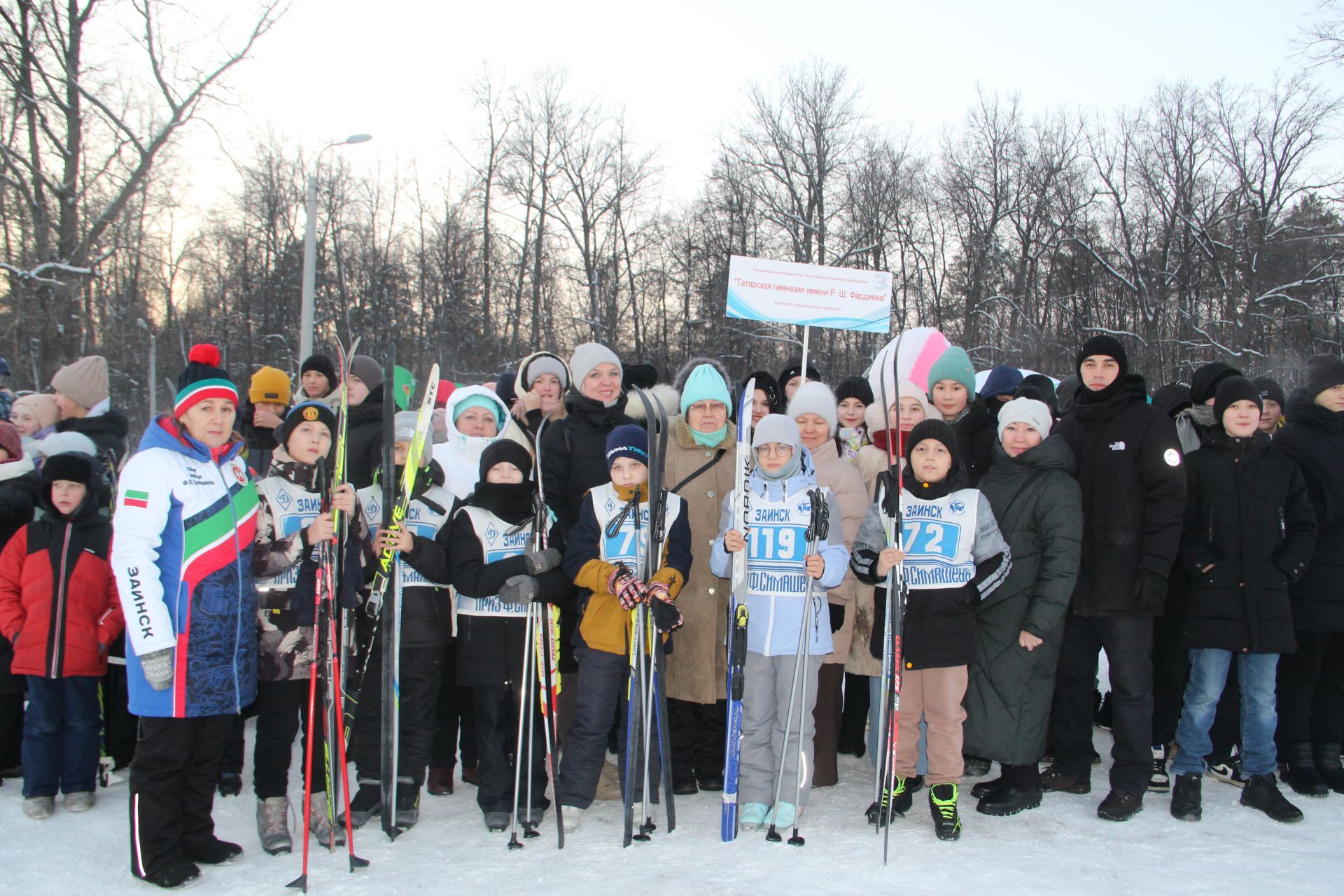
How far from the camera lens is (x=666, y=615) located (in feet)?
11.4

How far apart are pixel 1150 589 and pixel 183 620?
391 centimetres

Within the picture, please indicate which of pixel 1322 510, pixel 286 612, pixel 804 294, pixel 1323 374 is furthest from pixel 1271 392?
pixel 286 612

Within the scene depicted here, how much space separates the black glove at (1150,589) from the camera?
3.76 metres

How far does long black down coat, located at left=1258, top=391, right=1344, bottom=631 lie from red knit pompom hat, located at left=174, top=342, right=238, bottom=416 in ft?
15.7

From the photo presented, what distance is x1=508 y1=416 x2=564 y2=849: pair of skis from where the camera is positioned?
3.64 meters

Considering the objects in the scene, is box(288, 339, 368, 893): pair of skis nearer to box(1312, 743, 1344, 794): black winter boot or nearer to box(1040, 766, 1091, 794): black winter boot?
box(1040, 766, 1091, 794): black winter boot

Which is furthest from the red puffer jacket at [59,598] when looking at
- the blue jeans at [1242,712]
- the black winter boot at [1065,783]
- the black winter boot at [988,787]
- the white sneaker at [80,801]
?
the blue jeans at [1242,712]

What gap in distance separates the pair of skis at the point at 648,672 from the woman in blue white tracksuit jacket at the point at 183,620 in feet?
4.94

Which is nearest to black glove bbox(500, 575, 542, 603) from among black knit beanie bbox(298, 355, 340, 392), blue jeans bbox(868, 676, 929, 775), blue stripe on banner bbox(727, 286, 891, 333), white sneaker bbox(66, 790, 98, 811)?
blue jeans bbox(868, 676, 929, 775)

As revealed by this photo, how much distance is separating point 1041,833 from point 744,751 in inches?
50.6

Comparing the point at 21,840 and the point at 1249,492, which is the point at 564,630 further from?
the point at 1249,492

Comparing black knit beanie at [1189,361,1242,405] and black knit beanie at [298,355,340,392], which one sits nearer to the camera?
black knit beanie at [1189,361,1242,405]

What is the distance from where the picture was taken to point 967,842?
353 cm

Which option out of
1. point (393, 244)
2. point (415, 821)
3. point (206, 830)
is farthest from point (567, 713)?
point (393, 244)
